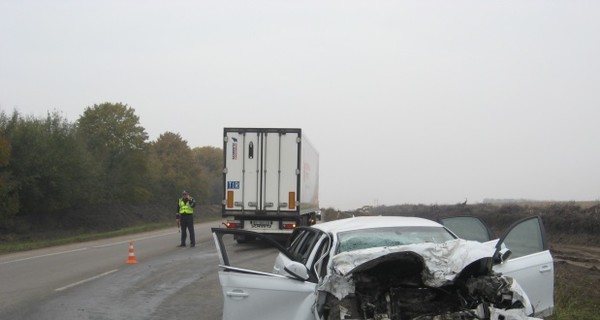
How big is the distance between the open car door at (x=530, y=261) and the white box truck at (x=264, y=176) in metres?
12.0

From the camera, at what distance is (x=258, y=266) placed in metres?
12.6

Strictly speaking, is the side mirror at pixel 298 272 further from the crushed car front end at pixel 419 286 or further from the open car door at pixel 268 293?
the crushed car front end at pixel 419 286

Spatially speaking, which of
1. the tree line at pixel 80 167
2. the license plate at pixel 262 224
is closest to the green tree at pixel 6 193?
the tree line at pixel 80 167

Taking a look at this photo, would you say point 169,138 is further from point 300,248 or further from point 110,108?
point 300,248

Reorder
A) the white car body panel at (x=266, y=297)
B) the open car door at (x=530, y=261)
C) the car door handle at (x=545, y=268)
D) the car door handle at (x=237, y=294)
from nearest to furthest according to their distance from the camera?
the white car body panel at (x=266, y=297)
the car door handle at (x=237, y=294)
the open car door at (x=530, y=261)
the car door handle at (x=545, y=268)

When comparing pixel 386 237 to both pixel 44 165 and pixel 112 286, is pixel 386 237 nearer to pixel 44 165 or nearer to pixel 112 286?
pixel 112 286

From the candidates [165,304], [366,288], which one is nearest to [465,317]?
[366,288]

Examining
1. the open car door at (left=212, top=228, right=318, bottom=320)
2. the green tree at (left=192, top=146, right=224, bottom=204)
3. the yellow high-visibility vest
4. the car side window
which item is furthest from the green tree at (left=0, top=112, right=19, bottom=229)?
the green tree at (left=192, top=146, right=224, bottom=204)

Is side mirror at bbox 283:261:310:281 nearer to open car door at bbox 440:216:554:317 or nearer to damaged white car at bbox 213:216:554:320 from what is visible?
damaged white car at bbox 213:216:554:320

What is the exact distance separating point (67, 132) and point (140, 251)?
26366 millimetres

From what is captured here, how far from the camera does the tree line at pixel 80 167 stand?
34.2m

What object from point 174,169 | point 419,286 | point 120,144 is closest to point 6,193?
point 120,144

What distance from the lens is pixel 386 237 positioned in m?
5.44

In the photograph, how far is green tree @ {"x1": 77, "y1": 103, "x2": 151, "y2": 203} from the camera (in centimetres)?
5222
